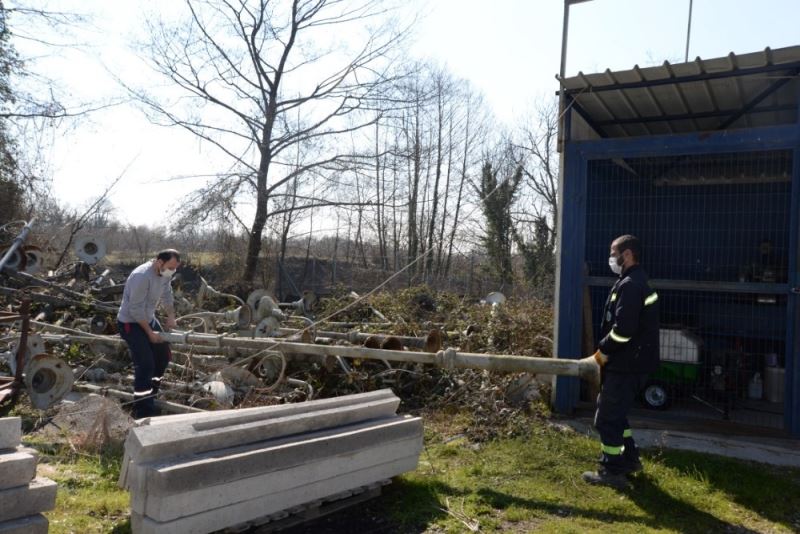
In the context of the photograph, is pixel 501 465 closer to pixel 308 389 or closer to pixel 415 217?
pixel 308 389

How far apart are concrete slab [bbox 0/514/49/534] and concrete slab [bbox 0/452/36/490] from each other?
19 cm

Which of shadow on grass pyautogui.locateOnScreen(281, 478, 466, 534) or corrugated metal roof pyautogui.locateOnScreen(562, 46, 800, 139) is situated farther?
corrugated metal roof pyautogui.locateOnScreen(562, 46, 800, 139)

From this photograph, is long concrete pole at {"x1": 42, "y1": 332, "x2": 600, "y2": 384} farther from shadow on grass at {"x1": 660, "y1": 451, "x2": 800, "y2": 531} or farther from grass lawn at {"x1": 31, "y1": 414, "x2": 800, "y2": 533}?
shadow on grass at {"x1": 660, "y1": 451, "x2": 800, "y2": 531}

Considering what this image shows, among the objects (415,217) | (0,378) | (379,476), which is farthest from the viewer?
(415,217)

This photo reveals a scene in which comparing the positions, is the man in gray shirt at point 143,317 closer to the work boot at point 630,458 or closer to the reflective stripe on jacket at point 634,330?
the reflective stripe on jacket at point 634,330

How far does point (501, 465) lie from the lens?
566cm

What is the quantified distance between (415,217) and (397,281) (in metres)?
8.58

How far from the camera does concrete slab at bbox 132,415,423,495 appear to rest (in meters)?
3.58

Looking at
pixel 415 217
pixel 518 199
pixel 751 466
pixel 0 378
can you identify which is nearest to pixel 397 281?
pixel 415 217

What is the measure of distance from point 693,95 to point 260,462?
6.11 metres

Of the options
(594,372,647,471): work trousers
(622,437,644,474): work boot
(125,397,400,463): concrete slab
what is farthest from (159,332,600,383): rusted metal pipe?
(125,397,400,463): concrete slab

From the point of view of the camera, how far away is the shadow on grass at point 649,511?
14.7 ft

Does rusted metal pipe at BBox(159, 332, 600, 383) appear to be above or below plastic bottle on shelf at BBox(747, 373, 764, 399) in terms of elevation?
Answer: above

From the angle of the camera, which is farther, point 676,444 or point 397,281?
point 397,281
